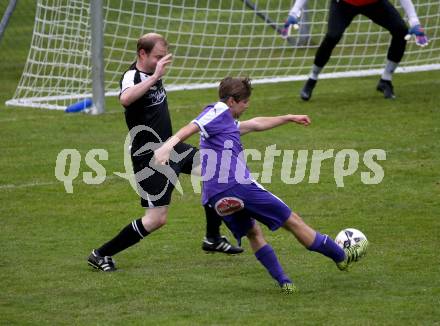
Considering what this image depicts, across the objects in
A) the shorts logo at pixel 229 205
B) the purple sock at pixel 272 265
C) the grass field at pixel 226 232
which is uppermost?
the shorts logo at pixel 229 205

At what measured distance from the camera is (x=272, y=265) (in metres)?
7.25

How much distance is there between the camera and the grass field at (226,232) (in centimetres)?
692

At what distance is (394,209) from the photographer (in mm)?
9688

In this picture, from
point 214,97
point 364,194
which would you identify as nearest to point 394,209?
point 364,194

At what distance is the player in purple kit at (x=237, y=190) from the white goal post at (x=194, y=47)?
23.7 ft

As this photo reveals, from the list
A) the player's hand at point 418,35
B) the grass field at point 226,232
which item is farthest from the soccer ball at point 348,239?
the player's hand at point 418,35

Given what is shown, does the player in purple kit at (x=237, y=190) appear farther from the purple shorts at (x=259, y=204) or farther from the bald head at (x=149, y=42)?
the bald head at (x=149, y=42)

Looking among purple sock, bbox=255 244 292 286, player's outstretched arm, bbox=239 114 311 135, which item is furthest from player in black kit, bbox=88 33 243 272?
purple sock, bbox=255 244 292 286

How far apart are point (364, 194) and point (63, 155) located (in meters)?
3.75

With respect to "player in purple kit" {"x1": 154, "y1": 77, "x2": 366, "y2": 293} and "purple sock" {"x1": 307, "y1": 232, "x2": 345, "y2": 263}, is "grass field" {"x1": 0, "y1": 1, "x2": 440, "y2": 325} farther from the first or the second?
"player in purple kit" {"x1": 154, "y1": 77, "x2": 366, "y2": 293}

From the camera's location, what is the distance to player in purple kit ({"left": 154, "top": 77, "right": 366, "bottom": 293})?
7.14 meters

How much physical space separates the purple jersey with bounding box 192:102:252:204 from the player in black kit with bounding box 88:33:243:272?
0.73m

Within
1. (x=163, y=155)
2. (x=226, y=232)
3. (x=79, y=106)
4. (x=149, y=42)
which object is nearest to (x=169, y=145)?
(x=163, y=155)

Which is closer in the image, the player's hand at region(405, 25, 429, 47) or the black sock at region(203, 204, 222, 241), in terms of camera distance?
the black sock at region(203, 204, 222, 241)
